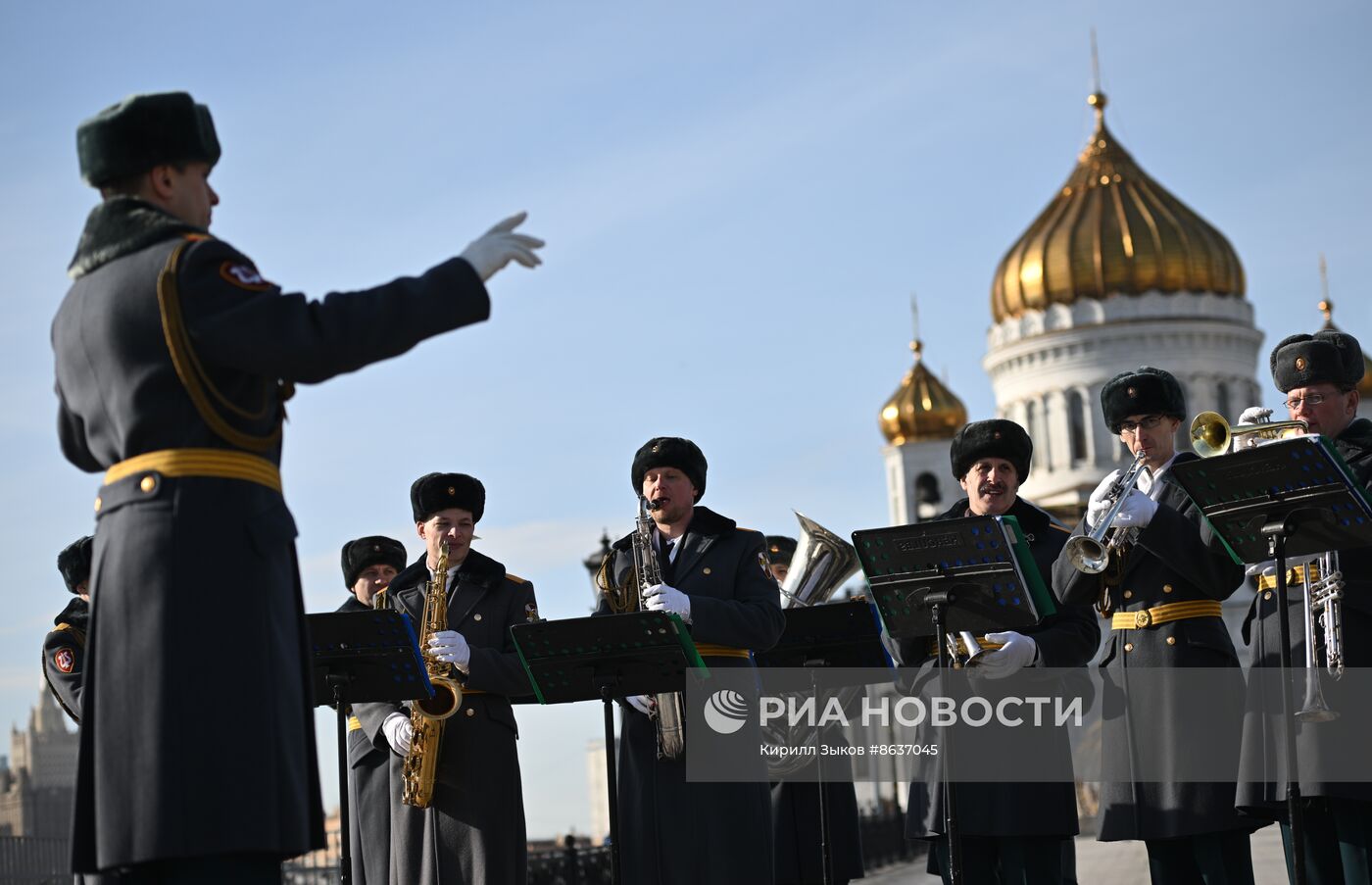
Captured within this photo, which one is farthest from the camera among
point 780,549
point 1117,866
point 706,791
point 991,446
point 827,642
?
point 1117,866

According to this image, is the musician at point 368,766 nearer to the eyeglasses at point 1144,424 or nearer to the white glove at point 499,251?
the eyeglasses at point 1144,424

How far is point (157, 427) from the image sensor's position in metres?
5.45

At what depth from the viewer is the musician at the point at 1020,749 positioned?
8.60 metres

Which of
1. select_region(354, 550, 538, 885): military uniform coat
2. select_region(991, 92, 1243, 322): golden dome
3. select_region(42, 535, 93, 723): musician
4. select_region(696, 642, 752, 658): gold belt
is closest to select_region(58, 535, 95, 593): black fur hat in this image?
select_region(42, 535, 93, 723): musician

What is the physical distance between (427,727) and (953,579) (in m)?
2.58

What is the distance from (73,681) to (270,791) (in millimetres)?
4427

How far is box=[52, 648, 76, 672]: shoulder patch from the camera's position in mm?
9469

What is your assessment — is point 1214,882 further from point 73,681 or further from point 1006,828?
point 73,681

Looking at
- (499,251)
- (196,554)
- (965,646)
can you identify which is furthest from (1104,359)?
(196,554)

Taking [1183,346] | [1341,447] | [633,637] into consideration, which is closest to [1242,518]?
[1341,447]

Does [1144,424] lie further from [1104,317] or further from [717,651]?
[1104,317]

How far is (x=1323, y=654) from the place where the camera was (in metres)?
8.01

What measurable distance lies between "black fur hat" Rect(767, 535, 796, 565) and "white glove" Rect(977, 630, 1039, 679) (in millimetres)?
4421

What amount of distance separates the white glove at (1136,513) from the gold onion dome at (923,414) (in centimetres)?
6454
